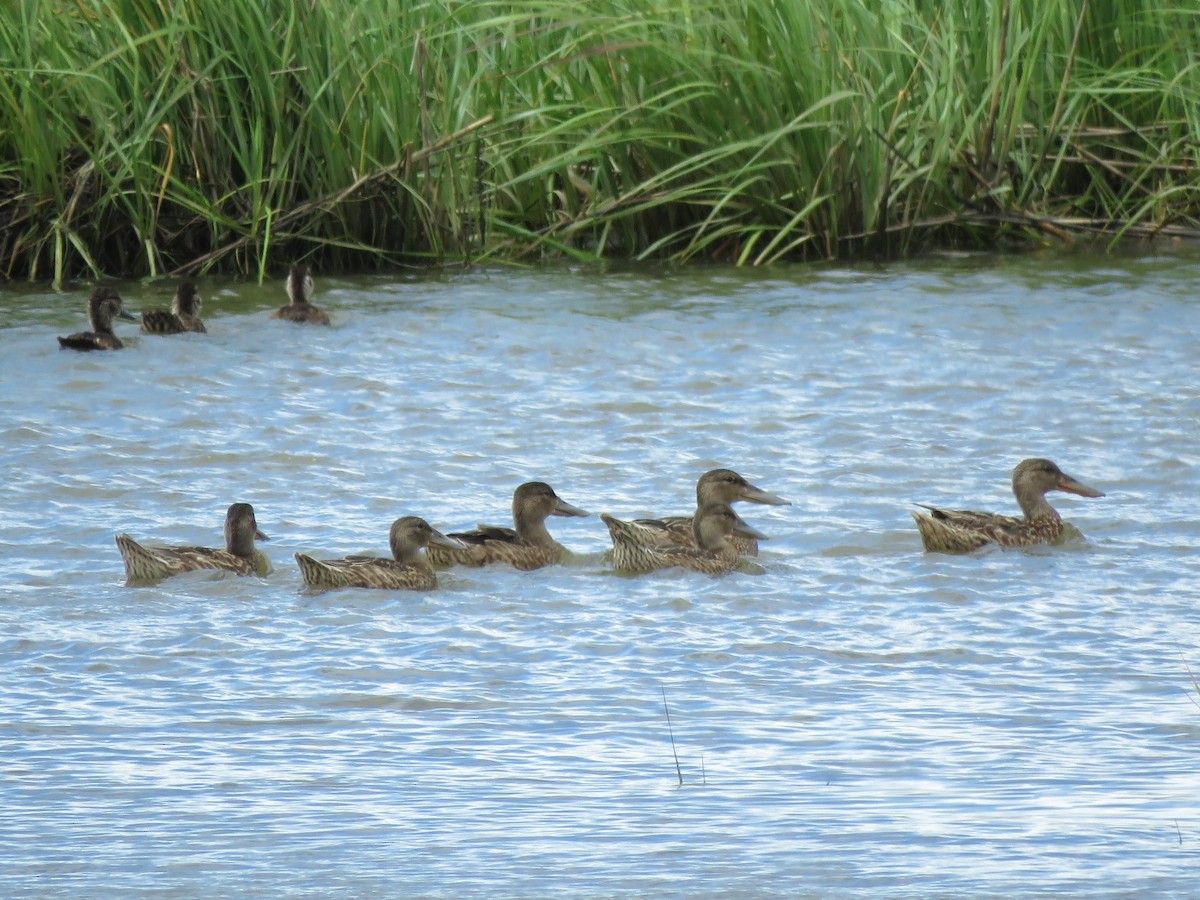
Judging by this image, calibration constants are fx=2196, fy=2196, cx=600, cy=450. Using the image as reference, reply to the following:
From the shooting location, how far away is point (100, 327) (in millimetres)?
11234

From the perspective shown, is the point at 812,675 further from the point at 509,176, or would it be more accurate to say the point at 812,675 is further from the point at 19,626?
the point at 509,176

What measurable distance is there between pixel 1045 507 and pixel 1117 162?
6.33 meters

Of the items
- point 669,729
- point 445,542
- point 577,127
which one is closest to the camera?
point 669,729

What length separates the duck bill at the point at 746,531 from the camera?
7.46 meters

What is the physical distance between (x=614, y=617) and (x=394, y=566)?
812 millimetres

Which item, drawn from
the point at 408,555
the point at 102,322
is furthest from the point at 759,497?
the point at 102,322

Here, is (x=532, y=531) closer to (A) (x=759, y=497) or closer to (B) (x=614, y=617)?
(A) (x=759, y=497)

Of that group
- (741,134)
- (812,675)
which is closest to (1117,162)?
(741,134)

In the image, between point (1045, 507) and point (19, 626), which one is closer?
point (19, 626)

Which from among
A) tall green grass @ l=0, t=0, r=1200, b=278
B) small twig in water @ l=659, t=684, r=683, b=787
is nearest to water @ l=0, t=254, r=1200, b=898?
small twig in water @ l=659, t=684, r=683, b=787

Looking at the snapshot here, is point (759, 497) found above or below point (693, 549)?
above

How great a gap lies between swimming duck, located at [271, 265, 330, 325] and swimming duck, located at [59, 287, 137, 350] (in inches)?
34.5

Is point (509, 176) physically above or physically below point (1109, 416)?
above

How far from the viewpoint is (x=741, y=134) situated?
1327 cm
